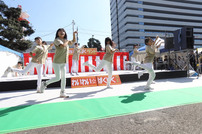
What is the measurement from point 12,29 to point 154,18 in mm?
57693

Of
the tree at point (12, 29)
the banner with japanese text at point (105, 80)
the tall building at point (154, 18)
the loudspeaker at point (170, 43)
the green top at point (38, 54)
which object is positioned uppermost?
the tall building at point (154, 18)

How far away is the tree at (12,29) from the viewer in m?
17.8

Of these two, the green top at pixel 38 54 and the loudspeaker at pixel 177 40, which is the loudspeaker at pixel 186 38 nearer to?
the loudspeaker at pixel 177 40

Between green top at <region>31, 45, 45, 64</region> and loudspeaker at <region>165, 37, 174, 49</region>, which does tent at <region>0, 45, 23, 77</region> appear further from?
loudspeaker at <region>165, 37, 174, 49</region>

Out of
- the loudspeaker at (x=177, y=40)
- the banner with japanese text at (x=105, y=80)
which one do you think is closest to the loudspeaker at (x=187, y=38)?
the loudspeaker at (x=177, y=40)

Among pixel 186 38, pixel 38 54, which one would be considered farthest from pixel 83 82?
pixel 186 38

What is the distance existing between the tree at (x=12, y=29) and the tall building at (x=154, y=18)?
43.2 m

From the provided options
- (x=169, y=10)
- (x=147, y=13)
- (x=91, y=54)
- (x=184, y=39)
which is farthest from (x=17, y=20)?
(x=169, y=10)

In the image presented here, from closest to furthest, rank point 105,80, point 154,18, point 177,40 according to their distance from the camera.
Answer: point 105,80 → point 177,40 → point 154,18

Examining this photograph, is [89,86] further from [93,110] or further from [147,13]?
[147,13]

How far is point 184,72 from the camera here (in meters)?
6.77

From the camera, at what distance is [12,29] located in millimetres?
18016

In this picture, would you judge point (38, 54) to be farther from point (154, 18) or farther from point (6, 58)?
point (154, 18)

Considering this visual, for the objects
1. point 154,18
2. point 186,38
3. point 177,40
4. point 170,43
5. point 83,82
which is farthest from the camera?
point 154,18
